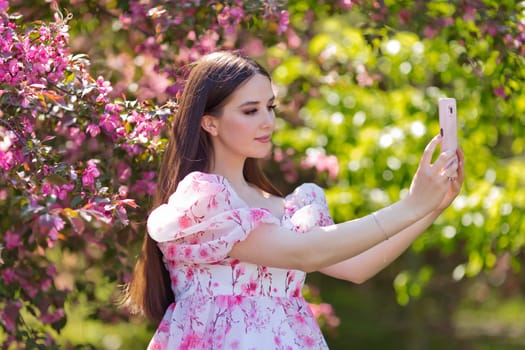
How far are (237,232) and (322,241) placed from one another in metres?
0.21

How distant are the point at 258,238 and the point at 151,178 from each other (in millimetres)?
1006

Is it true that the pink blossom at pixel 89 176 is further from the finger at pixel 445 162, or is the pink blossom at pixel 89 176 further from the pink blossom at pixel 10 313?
the pink blossom at pixel 10 313

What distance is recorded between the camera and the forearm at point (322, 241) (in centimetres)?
247

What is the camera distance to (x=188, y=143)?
9.04 feet

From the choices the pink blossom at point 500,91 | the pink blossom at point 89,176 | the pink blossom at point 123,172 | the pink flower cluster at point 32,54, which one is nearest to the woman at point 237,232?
the pink blossom at point 89,176

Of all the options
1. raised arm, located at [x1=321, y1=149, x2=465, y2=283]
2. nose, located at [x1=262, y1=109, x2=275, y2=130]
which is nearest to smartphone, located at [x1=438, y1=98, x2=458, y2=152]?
raised arm, located at [x1=321, y1=149, x2=465, y2=283]

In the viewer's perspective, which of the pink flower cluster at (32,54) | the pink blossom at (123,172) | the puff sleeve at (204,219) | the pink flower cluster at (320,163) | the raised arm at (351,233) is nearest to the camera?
the raised arm at (351,233)

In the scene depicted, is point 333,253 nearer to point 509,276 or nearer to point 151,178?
point 151,178

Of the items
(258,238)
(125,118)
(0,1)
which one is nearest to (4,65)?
(0,1)

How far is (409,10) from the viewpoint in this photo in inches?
164

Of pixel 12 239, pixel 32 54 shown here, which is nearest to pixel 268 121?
pixel 32 54

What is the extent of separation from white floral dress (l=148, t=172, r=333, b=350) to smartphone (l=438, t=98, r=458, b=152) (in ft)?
1.55

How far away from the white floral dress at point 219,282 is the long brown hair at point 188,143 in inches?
2.7

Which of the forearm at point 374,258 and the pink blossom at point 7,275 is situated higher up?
the forearm at point 374,258
